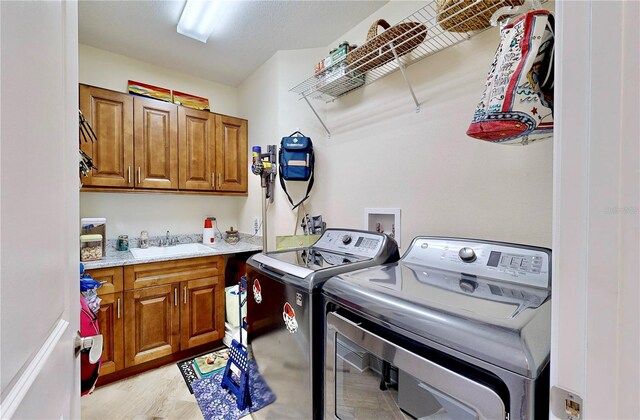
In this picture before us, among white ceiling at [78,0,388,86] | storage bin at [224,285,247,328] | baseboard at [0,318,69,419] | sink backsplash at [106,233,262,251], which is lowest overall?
storage bin at [224,285,247,328]

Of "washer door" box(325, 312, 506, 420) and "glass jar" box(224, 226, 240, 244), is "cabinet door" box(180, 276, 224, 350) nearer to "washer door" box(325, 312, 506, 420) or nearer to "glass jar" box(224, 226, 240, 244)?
"glass jar" box(224, 226, 240, 244)

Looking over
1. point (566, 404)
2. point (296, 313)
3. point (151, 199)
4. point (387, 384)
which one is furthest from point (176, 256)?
point (566, 404)

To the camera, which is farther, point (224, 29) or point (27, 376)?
point (224, 29)

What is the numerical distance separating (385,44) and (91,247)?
7.84 ft

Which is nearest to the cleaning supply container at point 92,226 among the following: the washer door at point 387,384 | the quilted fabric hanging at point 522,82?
the washer door at point 387,384

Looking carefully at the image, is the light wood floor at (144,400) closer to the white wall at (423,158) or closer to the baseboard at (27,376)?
the white wall at (423,158)

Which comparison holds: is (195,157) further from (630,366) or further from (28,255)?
(630,366)

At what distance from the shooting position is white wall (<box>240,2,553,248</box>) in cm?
120

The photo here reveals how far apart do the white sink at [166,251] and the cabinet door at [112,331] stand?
1.13 ft

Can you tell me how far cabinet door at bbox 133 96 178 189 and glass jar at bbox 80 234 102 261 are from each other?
0.53m

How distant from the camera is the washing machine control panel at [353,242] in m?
1.47

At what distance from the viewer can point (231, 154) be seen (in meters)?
2.76

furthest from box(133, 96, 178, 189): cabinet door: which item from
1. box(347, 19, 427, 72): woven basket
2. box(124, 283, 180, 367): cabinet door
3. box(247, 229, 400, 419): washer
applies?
box(347, 19, 427, 72): woven basket

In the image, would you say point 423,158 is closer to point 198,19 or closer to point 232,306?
point 198,19
